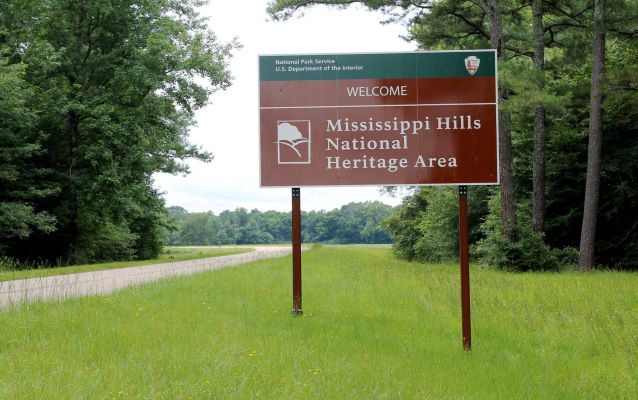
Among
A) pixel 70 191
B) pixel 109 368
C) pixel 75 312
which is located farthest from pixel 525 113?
pixel 70 191

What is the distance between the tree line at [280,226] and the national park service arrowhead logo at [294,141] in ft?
218

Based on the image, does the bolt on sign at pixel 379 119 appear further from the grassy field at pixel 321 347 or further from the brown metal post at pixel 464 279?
the grassy field at pixel 321 347

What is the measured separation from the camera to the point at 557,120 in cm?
2355

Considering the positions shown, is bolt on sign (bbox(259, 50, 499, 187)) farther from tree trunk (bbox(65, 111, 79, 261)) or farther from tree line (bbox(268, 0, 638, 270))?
tree trunk (bbox(65, 111, 79, 261))

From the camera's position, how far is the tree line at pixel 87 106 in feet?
89.1

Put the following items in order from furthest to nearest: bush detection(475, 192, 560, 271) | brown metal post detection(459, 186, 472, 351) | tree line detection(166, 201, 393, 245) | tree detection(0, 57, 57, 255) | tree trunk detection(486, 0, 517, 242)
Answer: tree line detection(166, 201, 393, 245), tree detection(0, 57, 57, 255), tree trunk detection(486, 0, 517, 242), bush detection(475, 192, 560, 271), brown metal post detection(459, 186, 472, 351)

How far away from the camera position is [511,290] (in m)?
12.5

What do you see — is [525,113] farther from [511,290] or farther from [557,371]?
[557,371]

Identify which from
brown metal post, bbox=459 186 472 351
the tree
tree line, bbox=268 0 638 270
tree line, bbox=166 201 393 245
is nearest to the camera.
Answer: brown metal post, bbox=459 186 472 351

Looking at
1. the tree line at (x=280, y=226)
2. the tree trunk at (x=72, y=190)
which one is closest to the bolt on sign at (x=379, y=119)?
the tree trunk at (x=72, y=190)

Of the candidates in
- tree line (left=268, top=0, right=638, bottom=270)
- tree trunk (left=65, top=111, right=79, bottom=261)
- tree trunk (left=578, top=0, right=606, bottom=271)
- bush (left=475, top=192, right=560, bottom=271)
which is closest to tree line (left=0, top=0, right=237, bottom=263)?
tree trunk (left=65, top=111, right=79, bottom=261)

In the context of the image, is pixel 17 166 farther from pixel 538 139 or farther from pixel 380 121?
pixel 380 121

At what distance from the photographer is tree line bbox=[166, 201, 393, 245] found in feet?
321

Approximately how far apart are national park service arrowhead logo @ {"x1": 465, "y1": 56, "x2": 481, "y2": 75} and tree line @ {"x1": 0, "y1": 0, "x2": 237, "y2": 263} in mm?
21785
